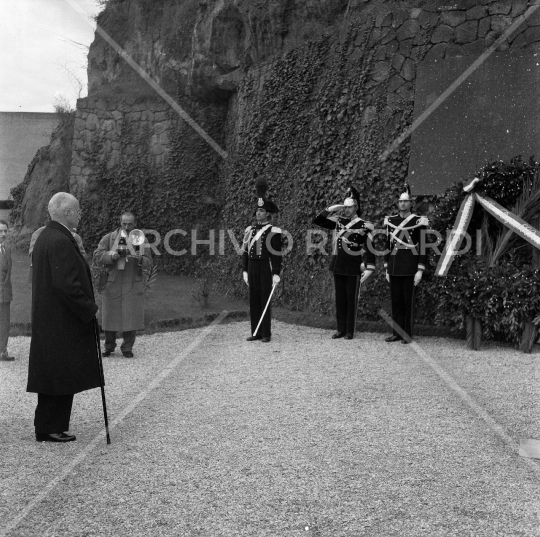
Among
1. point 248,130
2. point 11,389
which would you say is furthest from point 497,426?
point 248,130

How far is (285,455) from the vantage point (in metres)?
5.12

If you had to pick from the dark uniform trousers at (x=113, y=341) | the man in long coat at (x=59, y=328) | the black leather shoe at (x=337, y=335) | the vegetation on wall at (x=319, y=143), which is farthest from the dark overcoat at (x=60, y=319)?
the vegetation on wall at (x=319, y=143)

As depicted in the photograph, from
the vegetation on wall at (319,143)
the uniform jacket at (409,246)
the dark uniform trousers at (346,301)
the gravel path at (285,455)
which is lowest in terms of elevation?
the gravel path at (285,455)

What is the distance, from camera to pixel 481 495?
14.4 feet

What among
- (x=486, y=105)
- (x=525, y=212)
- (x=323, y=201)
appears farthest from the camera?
(x=323, y=201)

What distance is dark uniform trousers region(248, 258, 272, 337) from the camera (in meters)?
10.4

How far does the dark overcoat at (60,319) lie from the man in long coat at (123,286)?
3.62 m

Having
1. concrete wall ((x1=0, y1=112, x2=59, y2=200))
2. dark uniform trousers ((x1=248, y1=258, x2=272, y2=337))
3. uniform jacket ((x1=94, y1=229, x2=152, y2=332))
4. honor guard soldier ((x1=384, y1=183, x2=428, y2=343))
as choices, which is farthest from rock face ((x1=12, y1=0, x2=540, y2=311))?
concrete wall ((x1=0, y1=112, x2=59, y2=200))

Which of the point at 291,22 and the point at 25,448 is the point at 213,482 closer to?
the point at 25,448

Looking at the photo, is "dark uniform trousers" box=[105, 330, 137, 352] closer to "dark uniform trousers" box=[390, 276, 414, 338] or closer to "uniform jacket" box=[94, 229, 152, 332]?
"uniform jacket" box=[94, 229, 152, 332]

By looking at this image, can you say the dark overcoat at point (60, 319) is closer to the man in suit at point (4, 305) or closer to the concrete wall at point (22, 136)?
the man in suit at point (4, 305)

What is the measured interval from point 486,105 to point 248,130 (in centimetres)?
587

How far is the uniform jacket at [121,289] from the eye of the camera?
9117 mm

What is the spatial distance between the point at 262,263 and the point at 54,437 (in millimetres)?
5508
